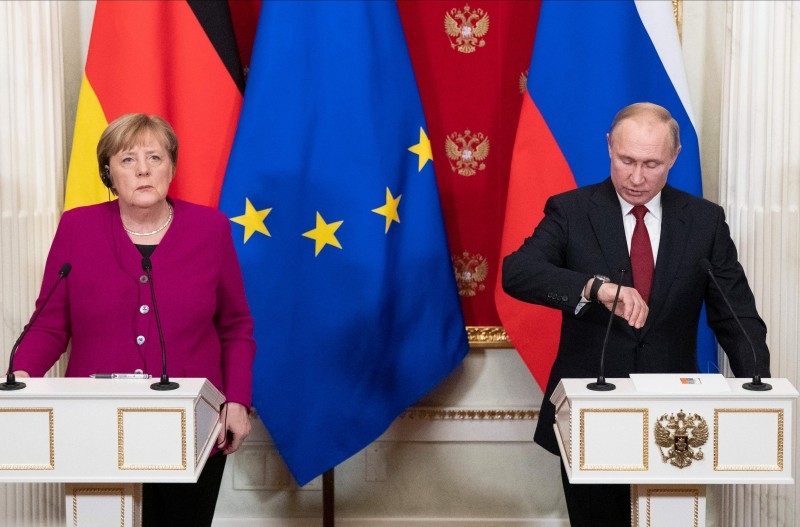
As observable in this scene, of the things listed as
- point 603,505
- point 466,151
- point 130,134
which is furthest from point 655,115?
point 466,151

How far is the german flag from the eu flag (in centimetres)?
11

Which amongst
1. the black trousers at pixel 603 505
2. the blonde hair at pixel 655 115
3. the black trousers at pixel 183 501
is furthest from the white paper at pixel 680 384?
the black trousers at pixel 183 501

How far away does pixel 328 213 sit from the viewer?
353 centimetres

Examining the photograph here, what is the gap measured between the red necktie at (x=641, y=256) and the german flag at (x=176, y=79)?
152 centimetres

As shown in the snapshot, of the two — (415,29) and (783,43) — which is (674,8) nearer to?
(783,43)

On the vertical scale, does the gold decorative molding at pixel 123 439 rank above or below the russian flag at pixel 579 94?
below

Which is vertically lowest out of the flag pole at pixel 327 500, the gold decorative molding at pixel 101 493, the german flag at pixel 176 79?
the flag pole at pixel 327 500

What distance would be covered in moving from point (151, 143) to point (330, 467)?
4.90 feet

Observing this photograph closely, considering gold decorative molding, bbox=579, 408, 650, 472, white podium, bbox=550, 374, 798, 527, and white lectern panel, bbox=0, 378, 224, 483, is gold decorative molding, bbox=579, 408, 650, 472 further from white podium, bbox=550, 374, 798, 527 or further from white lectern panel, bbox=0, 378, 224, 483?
white lectern panel, bbox=0, 378, 224, 483

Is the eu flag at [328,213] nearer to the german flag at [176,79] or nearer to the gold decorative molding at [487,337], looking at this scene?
the german flag at [176,79]

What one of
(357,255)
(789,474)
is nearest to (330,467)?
(357,255)

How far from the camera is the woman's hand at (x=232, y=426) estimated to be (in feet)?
8.35

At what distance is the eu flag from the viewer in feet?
11.5

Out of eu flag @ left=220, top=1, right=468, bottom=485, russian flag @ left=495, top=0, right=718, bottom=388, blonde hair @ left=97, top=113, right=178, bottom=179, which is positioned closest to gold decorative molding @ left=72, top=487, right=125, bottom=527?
blonde hair @ left=97, top=113, right=178, bottom=179
